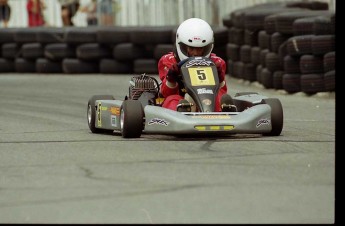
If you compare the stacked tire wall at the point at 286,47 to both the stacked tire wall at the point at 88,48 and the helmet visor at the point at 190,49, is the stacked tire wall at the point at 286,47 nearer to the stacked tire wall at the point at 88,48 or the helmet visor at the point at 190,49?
the stacked tire wall at the point at 88,48

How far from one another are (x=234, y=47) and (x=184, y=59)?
8.87 metres

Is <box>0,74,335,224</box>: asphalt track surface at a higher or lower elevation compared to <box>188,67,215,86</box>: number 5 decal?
lower

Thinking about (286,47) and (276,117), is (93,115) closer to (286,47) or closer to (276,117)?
(276,117)

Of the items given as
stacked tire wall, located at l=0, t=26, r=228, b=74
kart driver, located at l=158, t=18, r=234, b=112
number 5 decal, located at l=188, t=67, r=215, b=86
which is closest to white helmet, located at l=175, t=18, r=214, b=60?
kart driver, located at l=158, t=18, r=234, b=112

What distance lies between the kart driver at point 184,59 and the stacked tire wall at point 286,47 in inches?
180

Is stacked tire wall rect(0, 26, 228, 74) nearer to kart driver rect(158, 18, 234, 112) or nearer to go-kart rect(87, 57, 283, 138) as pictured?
kart driver rect(158, 18, 234, 112)

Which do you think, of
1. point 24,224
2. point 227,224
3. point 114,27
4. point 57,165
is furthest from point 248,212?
point 114,27

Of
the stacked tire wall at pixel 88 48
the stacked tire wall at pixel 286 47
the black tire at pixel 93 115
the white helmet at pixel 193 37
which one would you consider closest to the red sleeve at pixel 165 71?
the white helmet at pixel 193 37

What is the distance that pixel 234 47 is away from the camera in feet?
65.6

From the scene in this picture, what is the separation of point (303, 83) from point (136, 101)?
589 cm

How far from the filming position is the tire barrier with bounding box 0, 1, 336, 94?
1612 centimetres

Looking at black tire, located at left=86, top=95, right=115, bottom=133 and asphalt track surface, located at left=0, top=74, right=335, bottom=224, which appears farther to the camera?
black tire, located at left=86, top=95, right=115, bottom=133

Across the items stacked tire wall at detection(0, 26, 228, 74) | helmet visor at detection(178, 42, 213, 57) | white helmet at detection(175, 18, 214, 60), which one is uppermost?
white helmet at detection(175, 18, 214, 60)

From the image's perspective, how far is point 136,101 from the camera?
10.9m
